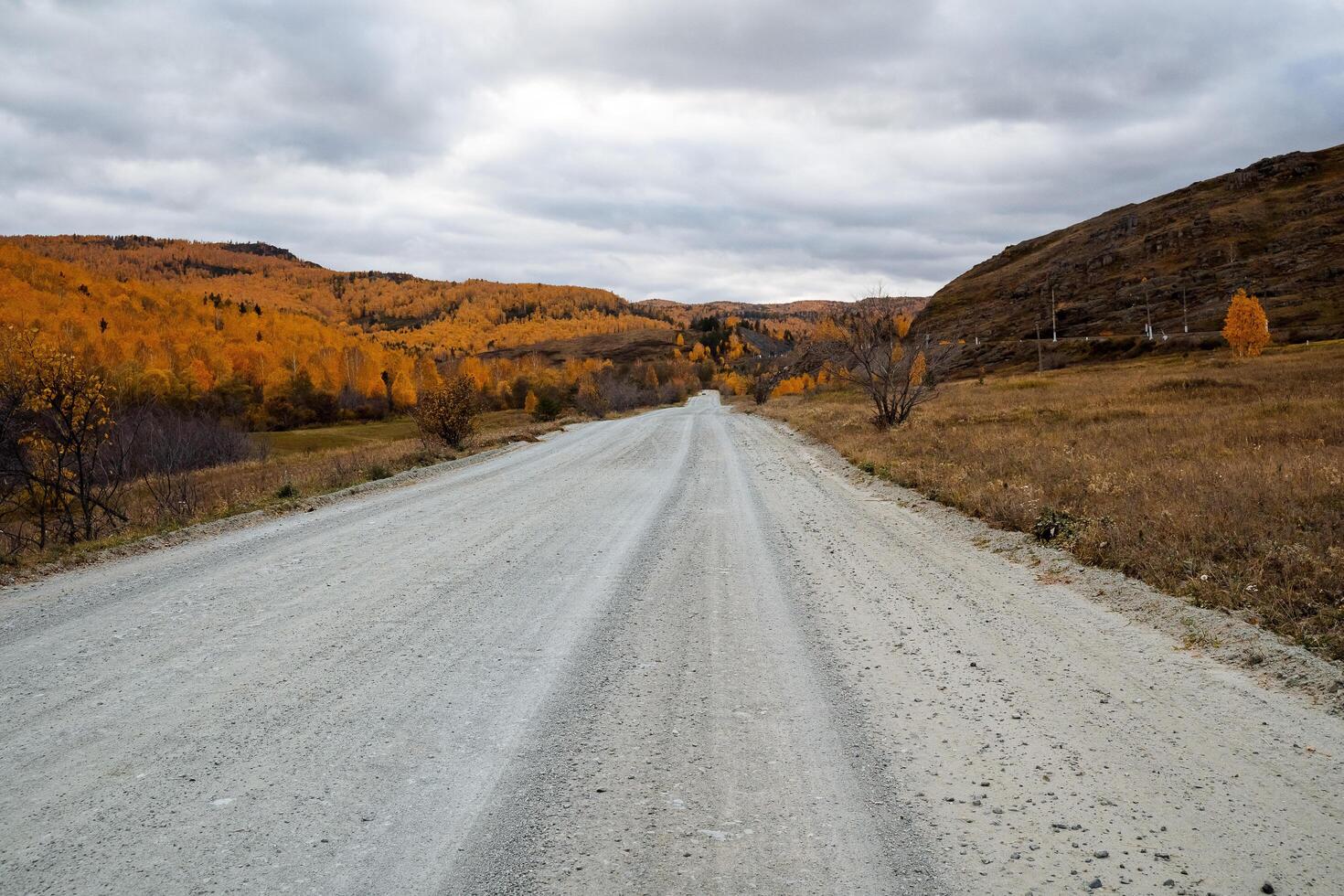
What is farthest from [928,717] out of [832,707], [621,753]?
[621,753]

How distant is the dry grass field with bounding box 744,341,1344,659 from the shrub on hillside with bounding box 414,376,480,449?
13.0 m

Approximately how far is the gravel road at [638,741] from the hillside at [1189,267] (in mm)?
86648

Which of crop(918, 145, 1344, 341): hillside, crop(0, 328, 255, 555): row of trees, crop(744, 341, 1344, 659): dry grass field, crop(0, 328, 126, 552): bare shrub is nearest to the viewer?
crop(744, 341, 1344, 659): dry grass field

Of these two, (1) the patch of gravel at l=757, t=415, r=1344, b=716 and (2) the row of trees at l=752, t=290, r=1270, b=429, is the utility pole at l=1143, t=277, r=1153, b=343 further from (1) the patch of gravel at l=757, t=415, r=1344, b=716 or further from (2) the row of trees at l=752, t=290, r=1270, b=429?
(1) the patch of gravel at l=757, t=415, r=1344, b=716

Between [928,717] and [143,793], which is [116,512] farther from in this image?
[928,717]

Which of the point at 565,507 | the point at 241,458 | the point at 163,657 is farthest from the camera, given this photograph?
the point at 241,458

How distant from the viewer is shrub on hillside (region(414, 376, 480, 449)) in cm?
2511

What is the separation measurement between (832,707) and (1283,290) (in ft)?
370

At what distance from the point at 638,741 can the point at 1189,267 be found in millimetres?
135696

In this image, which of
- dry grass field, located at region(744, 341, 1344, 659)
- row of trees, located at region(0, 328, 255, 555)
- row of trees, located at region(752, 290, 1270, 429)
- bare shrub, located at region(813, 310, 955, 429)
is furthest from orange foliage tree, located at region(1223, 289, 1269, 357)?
row of trees, located at region(0, 328, 255, 555)

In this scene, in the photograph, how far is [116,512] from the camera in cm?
1279

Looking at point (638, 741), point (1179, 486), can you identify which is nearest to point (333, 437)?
point (1179, 486)

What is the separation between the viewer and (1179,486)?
950 centimetres

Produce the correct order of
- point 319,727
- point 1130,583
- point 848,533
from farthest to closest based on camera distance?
point 848,533, point 1130,583, point 319,727
